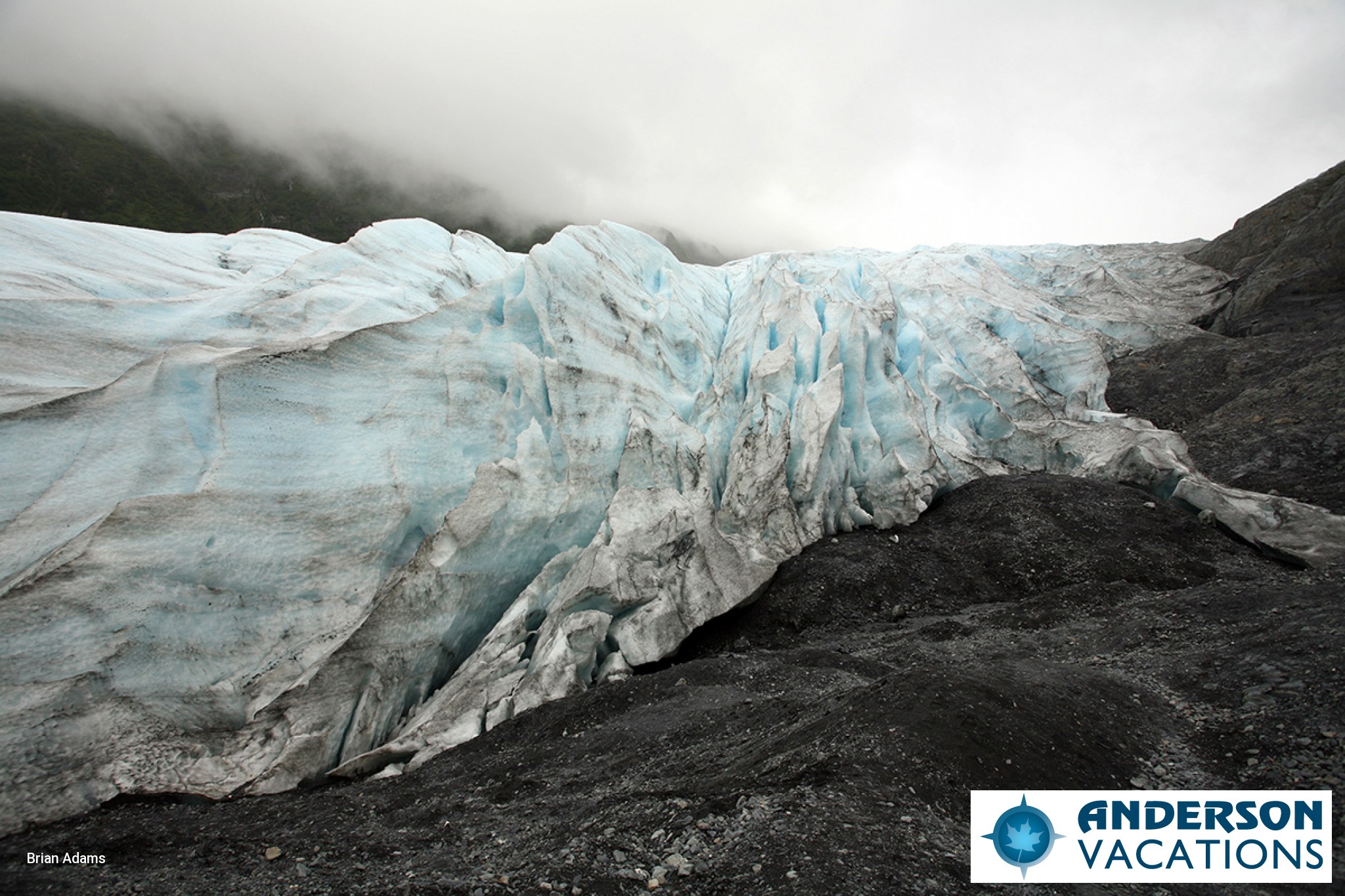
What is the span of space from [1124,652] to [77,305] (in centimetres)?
1288

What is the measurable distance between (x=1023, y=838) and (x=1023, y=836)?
23 mm

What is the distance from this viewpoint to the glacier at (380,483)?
5.25 metres

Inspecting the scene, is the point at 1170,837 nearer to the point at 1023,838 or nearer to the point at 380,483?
the point at 1023,838

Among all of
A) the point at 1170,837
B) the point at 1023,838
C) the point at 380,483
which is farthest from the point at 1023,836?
the point at 380,483

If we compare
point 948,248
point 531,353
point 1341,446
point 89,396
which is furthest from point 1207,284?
point 89,396

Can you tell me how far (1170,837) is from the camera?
3.64m

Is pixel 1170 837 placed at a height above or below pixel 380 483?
below

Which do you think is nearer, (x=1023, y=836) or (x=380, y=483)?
(x=1023, y=836)

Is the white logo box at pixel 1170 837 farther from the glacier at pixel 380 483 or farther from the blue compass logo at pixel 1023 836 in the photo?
the glacier at pixel 380 483

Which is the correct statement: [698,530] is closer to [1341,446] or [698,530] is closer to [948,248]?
[1341,446]

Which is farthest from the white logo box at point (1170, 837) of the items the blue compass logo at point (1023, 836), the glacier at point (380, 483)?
the glacier at point (380, 483)

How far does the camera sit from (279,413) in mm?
6801

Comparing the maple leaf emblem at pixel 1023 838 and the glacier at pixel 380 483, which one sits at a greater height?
the glacier at pixel 380 483

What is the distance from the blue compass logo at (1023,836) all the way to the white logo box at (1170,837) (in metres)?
0.02
